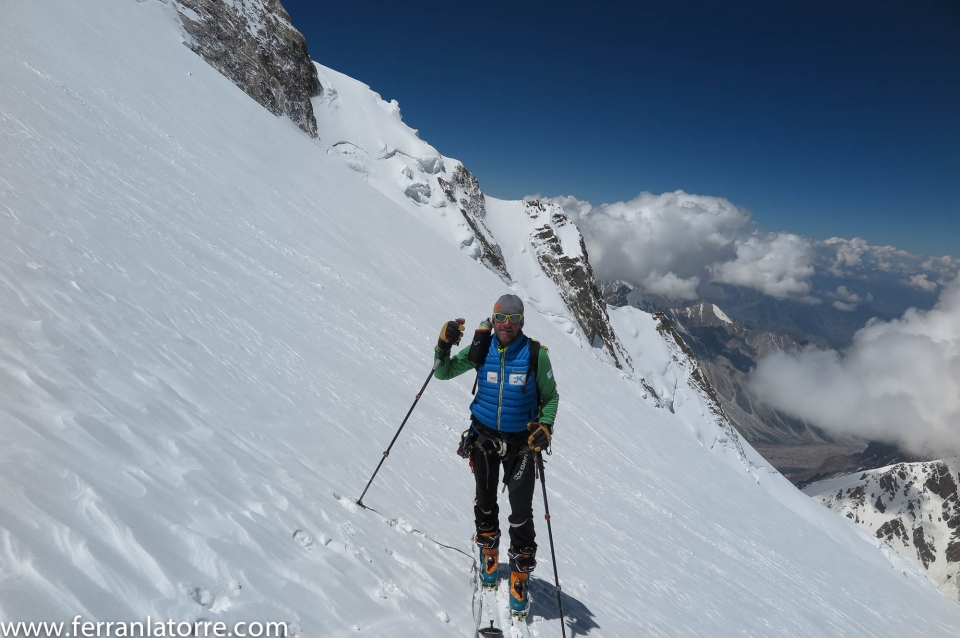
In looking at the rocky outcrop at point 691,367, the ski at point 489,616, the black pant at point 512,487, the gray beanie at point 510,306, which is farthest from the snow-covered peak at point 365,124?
the rocky outcrop at point 691,367

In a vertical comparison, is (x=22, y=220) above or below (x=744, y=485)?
below

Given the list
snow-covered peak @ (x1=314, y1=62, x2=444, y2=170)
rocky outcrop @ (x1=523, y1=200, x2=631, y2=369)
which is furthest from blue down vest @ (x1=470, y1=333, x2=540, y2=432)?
rocky outcrop @ (x1=523, y1=200, x2=631, y2=369)

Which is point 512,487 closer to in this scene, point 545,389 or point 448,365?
point 545,389

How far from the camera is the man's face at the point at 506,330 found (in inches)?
167

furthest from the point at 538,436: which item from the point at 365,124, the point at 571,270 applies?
the point at 571,270

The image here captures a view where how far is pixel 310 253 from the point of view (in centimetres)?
1540

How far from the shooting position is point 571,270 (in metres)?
83.9

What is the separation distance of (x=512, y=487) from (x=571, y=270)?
268 feet

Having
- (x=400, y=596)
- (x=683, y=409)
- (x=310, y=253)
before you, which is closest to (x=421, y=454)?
(x=400, y=596)

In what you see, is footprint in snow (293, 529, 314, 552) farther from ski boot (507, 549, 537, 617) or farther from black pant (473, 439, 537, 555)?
ski boot (507, 549, 537, 617)

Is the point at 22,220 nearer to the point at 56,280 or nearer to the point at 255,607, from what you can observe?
the point at 56,280

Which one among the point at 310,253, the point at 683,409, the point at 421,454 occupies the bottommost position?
the point at 421,454

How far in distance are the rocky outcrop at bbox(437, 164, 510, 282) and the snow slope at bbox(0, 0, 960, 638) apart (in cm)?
4508

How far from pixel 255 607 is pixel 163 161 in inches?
609
